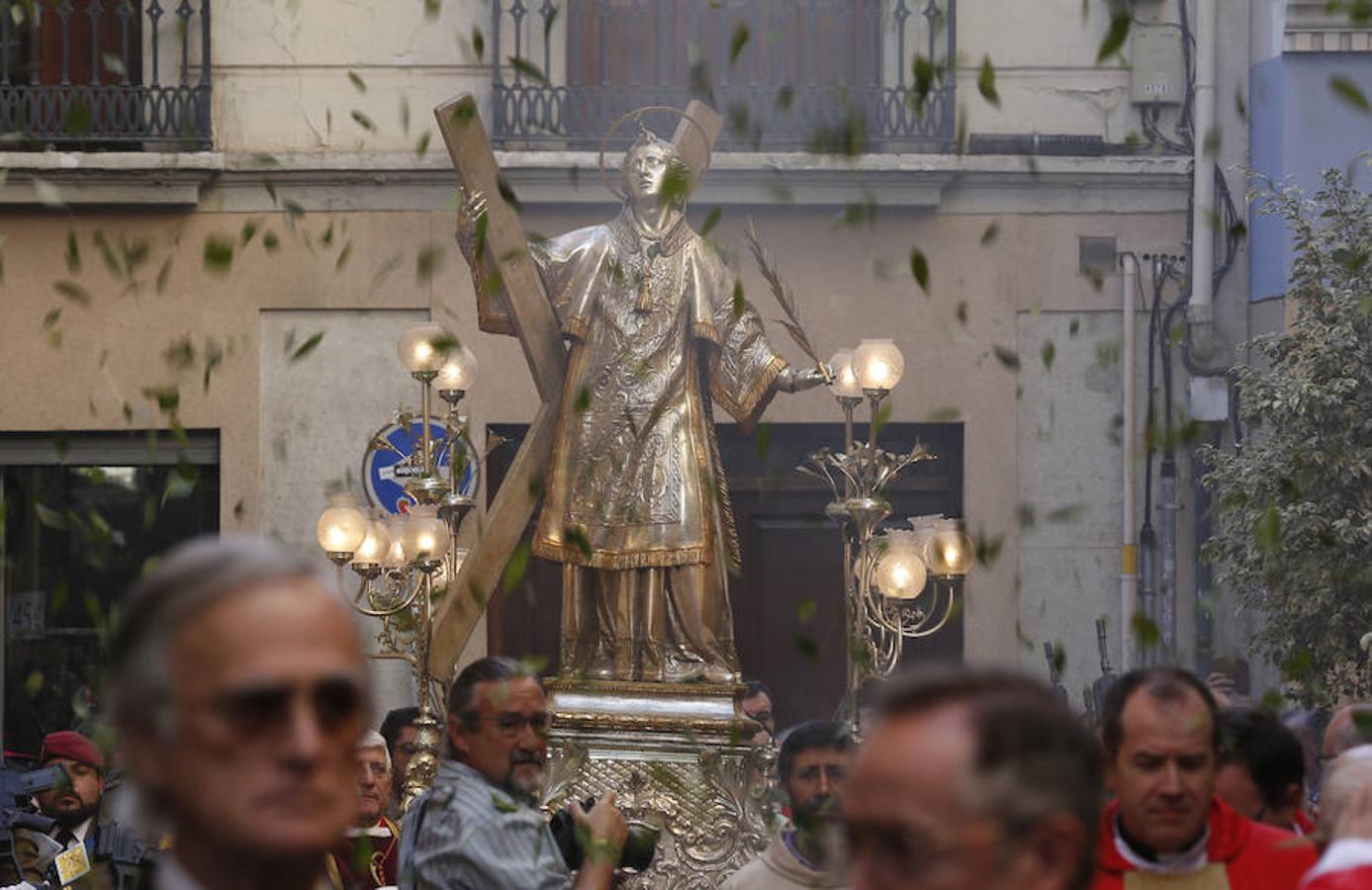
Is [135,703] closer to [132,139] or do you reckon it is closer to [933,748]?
[933,748]

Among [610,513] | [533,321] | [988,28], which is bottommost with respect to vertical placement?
[610,513]

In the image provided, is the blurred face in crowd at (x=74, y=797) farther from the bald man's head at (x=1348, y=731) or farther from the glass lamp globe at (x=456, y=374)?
the bald man's head at (x=1348, y=731)

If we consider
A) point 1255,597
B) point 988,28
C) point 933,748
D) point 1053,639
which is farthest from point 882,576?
point 933,748

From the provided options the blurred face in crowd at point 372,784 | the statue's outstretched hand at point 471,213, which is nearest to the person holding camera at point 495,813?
the blurred face in crowd at point 372,784

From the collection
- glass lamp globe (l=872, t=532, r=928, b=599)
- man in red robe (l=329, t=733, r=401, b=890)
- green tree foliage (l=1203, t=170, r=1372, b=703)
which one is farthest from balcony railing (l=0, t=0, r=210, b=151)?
man in red robe (l=329, t=733, r=401, b=890)

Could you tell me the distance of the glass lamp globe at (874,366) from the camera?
8398 mm

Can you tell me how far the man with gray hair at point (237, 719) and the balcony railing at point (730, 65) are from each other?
11.4 m

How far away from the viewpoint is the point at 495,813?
428 cm

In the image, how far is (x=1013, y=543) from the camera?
13625 millimetres

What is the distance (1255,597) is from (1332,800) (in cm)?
827

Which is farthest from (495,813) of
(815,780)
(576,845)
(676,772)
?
(676,772)

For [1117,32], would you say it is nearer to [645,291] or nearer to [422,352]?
[645,291]

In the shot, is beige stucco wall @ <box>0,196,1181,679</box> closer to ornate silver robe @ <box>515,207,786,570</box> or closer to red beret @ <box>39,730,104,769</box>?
ornate silver robe @ <box>515,207,786,570</box>

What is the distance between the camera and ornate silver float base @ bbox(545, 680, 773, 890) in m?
8.01
